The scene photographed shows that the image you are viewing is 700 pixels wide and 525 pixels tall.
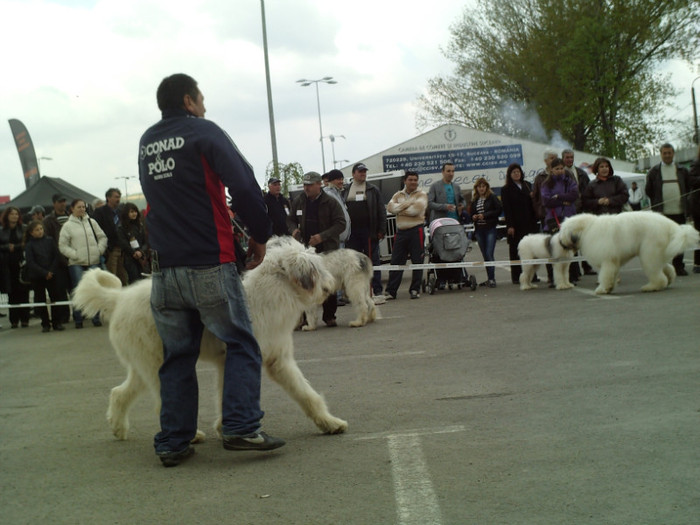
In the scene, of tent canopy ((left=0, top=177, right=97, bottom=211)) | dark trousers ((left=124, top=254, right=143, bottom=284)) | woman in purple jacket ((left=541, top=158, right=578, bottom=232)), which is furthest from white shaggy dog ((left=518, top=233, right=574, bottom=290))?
tent canopy ((left=0, top=177, right=97, bottom=211))

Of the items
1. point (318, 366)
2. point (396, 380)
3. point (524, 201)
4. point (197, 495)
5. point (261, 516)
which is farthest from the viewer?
point (524, 201)

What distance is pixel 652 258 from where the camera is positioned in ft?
37.5

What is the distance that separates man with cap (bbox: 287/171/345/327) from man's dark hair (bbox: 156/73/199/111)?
20.9 feet

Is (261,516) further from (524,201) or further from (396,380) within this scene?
(524,201)

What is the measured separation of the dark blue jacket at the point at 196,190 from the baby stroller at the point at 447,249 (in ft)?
32.4

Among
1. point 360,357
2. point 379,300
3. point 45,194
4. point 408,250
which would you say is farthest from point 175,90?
point 45,194

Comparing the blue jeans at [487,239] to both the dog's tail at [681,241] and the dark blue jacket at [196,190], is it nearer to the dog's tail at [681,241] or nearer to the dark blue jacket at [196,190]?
the dog's tail at [681,241]

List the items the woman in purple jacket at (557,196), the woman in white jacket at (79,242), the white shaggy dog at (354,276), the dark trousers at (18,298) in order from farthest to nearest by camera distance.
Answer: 1. the dark trousers at (18,298)
2. the woman in white jacket at (79,242)
3. the woman in purple jacket at (557,196)
4. the white shaggy dog at (354,276)

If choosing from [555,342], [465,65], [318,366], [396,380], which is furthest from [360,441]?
[465,65]

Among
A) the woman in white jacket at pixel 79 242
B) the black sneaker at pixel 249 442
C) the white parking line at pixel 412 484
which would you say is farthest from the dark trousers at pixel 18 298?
the white parking line at pixel 412 484

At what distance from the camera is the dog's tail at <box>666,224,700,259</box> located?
1122cm

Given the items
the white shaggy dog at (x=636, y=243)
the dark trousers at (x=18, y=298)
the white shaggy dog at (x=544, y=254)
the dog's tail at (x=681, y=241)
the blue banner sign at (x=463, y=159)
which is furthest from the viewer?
the blue banner sign at (x=463, y=159)

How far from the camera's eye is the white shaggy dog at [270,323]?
5.25m

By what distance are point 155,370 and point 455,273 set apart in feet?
33.4
